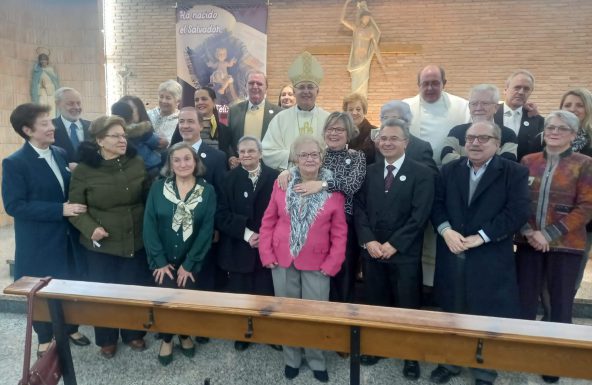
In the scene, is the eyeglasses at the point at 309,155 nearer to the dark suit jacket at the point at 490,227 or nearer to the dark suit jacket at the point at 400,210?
the dark suit jacket at the point at 400,210

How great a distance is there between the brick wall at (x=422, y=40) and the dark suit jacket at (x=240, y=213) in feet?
18.2

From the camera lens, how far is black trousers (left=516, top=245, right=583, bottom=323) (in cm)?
250

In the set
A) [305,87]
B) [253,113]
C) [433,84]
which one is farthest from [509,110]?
[253,113]

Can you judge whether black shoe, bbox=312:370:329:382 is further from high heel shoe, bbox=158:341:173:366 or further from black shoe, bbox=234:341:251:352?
high heel shoe, bbox=158:341:173:366

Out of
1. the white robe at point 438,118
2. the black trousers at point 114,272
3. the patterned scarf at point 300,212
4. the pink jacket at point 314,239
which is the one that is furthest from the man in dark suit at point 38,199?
the white robe at point 438,118

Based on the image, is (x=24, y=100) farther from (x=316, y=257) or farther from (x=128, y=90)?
(x=316, y=257)

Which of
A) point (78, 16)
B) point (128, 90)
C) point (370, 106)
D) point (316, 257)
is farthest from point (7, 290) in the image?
point (128, 90)

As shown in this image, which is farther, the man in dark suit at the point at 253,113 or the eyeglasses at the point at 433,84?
the man in dark suit at the point at 253,113

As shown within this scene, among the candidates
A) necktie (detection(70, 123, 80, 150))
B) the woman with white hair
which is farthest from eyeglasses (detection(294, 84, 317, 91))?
necktie (detection(70, 123, 80, 150))

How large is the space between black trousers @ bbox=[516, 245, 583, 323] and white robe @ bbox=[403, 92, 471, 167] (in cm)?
101

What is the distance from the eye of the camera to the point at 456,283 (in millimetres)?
2430

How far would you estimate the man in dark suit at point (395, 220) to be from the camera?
2.45 m

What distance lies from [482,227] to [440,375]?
92cm

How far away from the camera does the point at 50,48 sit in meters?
6.63
